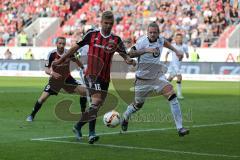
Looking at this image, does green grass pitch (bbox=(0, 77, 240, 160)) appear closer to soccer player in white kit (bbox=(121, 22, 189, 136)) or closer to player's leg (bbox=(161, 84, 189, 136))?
player's leg (bbox=(161, 84, 189, 136))

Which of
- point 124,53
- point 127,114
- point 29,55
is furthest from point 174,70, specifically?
point 29,55

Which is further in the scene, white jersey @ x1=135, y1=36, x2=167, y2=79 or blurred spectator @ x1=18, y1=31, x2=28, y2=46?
blurred spectator @ x1=18, y1=31, x2=28, y2=46

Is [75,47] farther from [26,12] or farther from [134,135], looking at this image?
[26,12]

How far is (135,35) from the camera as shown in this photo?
42844 millimetres

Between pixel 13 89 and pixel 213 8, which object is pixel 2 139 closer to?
pixel 13 89

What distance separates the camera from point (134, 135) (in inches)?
535

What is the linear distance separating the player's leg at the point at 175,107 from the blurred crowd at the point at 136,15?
24.3m

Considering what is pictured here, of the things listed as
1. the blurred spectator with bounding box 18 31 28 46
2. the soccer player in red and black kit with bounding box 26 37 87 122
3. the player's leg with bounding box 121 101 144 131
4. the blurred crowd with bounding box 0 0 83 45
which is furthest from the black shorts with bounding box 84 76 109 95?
the blurred crowd with bounding box 0 0 83 45

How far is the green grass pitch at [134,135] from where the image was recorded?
1094 centimetres

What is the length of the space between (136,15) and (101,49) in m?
32.9

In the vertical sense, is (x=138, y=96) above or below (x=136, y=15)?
below

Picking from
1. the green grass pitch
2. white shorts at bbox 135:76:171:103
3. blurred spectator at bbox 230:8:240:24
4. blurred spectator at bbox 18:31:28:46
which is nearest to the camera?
the green grass pitch

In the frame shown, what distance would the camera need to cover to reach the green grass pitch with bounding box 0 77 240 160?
1094 centimetres

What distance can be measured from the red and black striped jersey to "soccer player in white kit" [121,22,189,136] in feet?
3.59
